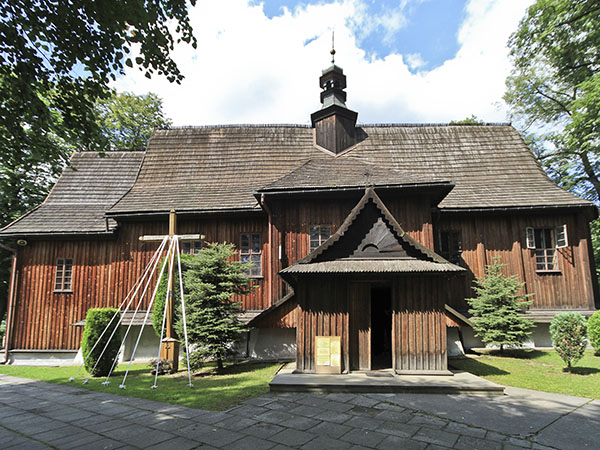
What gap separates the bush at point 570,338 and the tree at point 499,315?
1.89 metres

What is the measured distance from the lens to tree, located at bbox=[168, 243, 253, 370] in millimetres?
9867

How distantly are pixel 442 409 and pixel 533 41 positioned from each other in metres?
17.9

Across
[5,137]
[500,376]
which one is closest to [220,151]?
[5,137]

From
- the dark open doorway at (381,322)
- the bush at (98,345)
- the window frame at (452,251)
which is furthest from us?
the window frame at (452,251)

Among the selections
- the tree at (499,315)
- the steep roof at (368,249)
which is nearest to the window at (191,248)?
Answer: the steep roof at (368,249)

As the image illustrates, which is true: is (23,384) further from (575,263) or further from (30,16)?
(575,263)

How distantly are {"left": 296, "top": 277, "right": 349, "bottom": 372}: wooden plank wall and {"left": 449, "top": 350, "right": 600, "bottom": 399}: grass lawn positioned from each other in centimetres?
355

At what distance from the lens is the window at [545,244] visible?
13523 millimetres

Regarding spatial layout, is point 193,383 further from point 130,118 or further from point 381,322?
point 130,118

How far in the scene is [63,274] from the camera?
14453mm

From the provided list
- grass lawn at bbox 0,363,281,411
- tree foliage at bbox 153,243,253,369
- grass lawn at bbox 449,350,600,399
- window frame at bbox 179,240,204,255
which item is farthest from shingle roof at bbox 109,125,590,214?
grass lawn at bbox 0,363,281,411

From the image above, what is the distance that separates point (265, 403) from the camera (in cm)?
682

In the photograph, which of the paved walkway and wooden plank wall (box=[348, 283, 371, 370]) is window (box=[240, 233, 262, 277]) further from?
the paved walkway

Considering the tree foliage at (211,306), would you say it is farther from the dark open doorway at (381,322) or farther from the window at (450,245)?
the window at (450,245)
